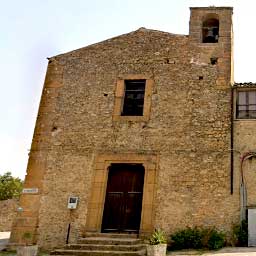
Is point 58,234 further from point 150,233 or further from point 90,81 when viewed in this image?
point 90,81

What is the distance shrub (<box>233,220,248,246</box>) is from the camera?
1105 centimetres

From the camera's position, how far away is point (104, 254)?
1003 cm

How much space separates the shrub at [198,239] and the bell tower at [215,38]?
5.00 metres

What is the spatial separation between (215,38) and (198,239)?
7433 mm

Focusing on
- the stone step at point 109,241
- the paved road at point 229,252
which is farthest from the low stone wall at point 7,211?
the paved road at point 229,252

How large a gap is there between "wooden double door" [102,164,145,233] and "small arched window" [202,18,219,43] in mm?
5567

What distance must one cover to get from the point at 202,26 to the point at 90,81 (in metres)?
4.75

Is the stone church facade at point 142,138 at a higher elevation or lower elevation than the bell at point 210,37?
lower

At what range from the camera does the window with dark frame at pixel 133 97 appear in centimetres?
1377

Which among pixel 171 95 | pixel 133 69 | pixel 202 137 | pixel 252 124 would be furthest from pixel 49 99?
pixel 252 124

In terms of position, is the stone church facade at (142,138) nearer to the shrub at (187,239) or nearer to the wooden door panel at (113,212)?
the wooden door panel at (113,212)

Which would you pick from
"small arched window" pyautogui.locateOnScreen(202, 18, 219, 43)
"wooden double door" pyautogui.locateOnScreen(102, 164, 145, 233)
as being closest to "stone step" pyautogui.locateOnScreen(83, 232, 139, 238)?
"wooden double door" pyautogui.locateOnScreen(102, 164, 145, 233)

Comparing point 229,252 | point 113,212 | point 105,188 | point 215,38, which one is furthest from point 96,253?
point 215,38

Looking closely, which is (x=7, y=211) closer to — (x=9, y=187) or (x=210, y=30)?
(x=210, y=30)
